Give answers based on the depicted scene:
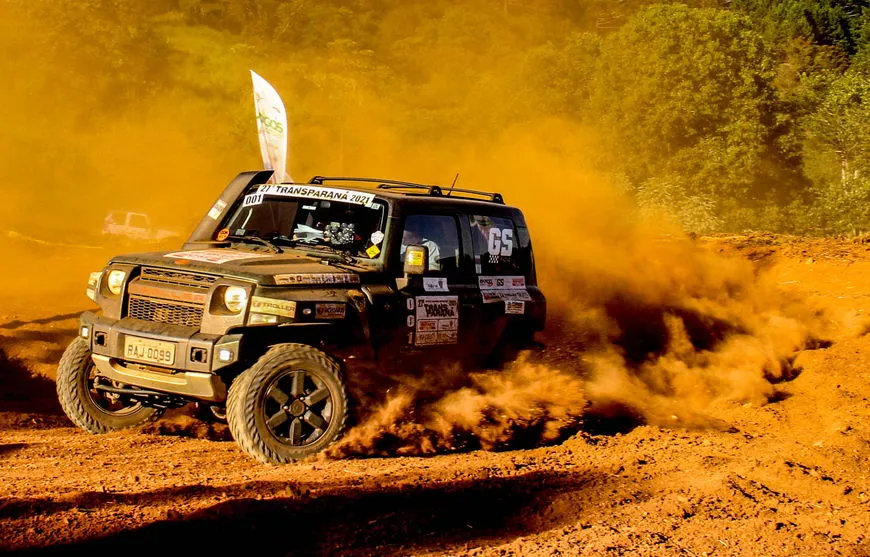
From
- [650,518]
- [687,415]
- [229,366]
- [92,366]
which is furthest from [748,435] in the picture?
[92,366]

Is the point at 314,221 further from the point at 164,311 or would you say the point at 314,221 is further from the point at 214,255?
the point at 164,311

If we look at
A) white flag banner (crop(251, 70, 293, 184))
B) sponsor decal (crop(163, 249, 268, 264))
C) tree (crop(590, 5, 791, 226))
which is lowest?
sponsor decal (crop(163, 249, 268, 264))

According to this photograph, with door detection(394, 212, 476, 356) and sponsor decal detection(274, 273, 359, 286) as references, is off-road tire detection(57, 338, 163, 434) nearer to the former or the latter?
sponsor decal detection(274, 273, 359, 286)

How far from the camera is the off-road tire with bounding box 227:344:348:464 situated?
21.5 ft

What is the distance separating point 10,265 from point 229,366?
20.0 metres

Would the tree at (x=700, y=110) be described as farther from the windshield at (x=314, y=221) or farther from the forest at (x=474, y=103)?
the windshield at (x=314, y=221)

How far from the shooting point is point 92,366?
768 centimetres

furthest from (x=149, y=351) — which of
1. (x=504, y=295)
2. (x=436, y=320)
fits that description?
(x=504, y=295)

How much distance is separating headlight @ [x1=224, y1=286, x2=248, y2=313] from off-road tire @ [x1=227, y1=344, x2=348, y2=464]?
1.21 feet

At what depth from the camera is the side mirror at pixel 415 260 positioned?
7496mm

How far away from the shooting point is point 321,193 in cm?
809

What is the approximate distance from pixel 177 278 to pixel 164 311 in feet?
0.84

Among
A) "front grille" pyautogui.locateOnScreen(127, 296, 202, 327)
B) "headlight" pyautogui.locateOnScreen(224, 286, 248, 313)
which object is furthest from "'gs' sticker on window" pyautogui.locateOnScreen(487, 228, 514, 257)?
"front grille" pyautogui.locateOnScreen(127, 296, 202, 327)

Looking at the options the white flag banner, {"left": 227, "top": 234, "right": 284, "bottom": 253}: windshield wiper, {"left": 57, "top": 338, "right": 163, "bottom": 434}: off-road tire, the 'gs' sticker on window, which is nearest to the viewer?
{"left": 57, "top": 338, "right": 163, "bottom": 434}: off-road tire
